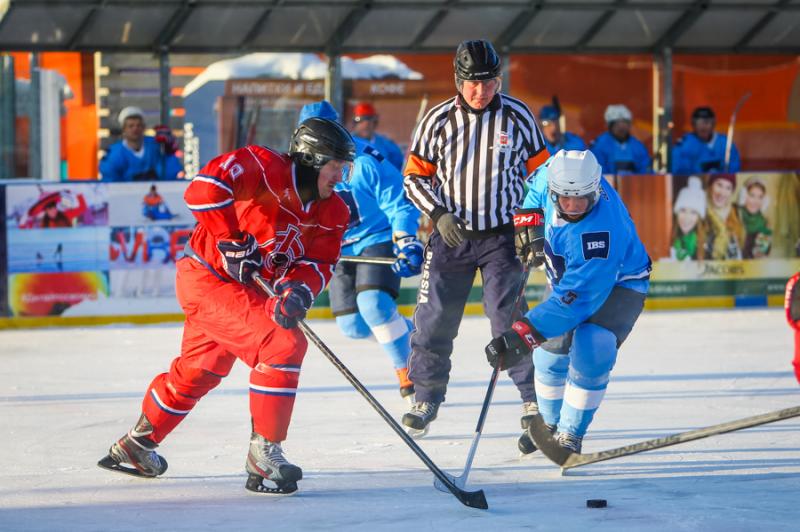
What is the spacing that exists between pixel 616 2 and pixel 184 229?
3626 millimetres

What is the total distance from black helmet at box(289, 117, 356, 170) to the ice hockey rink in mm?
997

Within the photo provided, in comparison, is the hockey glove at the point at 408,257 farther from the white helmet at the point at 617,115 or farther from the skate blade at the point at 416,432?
the white helmet at the point at 617,115

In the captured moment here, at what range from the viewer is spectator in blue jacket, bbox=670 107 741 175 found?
10.0 metres

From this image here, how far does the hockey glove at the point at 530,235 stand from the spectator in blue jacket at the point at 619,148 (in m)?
5.14

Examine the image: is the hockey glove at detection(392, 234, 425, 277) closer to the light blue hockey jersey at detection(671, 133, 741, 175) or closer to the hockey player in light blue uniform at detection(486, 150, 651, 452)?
the hockey player in light blue uniform at detection(486, 150, 651, 452)

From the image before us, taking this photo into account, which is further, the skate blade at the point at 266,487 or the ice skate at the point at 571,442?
the ice skate at the point at 571,442

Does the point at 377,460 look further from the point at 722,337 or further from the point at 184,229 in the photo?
the point at 184,229

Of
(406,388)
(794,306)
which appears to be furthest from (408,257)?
(794,306)

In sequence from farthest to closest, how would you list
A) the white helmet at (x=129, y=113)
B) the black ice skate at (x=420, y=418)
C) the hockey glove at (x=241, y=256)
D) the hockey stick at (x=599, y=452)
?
the white helmet at (x=129, y=113) → the black ice skate at (x=420, y=418) → the hockey glove at (x=241, y=256) → the hockey stick at (x=599, y=452)

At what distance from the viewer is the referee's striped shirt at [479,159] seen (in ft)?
17.0

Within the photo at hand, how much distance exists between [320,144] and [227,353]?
0.70 meters

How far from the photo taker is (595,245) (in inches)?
168

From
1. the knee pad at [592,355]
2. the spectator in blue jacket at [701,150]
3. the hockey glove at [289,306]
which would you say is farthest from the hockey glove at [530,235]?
the spectator in blue jacket at [701,150]

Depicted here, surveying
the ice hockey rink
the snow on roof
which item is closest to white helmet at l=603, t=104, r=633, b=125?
the snow on roof
